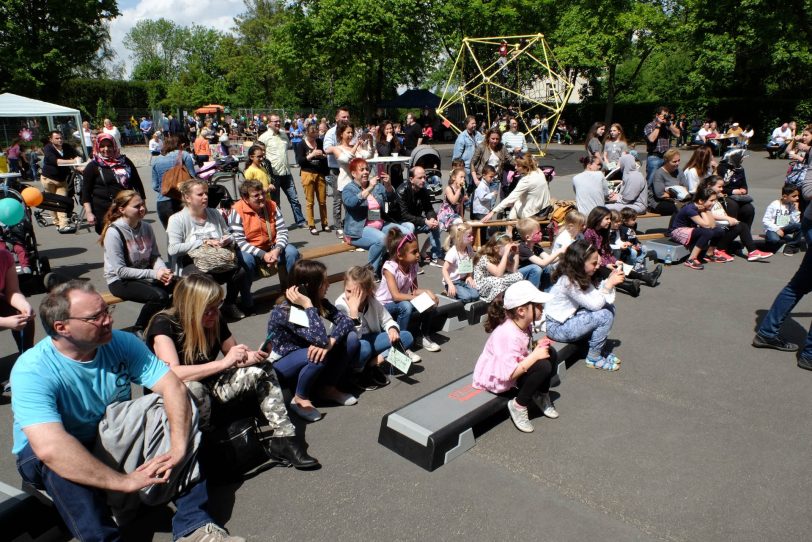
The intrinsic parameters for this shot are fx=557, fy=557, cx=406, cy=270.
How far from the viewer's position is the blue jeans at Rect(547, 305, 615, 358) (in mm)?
5098

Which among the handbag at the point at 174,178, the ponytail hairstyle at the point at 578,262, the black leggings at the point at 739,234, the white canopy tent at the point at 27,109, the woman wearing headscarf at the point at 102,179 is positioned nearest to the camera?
the ponytail hairstyle at the point at 578,262

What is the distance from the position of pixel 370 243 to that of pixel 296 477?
13.6 feet

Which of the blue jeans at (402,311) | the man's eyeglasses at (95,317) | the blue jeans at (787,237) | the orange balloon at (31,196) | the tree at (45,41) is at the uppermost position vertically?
the tree at (45,41)

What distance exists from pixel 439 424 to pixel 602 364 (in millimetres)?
2150

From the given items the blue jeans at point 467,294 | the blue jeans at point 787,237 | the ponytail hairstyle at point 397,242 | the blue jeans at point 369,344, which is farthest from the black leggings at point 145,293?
the blue jeans at point 787,237

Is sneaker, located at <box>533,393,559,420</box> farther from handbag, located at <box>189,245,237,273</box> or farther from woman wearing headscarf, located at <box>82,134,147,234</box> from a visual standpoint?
woman wearing headscarf, located at <box>82,134,147,234</box>

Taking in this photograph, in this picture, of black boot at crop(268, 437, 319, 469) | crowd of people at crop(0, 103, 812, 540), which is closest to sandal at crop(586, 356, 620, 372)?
crowd of people at crop(0, 103, 812, 540)

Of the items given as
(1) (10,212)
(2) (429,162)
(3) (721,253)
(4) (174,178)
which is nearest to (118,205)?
(4) (174,178)

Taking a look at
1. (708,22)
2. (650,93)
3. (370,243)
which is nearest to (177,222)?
(370,243)

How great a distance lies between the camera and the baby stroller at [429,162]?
10422 mm

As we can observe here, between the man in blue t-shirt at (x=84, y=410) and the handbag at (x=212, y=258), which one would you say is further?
the handbag at (x=212, y=258)

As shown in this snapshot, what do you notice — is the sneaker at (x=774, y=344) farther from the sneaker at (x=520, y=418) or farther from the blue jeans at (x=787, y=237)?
the blue jeans at (x=787, y=237)

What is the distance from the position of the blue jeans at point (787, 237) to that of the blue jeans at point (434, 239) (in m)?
5.51

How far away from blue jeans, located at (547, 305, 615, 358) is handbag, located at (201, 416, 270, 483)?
9.74 ft
